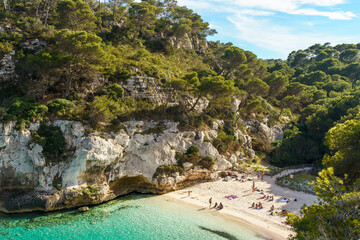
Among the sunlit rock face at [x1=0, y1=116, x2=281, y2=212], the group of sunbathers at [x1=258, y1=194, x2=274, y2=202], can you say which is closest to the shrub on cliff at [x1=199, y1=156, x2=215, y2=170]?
the sunlit rock face at [x1=0, y1=116, x2=281, y2=212]

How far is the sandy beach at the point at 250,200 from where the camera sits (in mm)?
22406

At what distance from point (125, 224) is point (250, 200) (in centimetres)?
1690

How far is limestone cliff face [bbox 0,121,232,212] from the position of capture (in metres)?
23.5

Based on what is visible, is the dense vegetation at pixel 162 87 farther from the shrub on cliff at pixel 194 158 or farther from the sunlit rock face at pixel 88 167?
the sunlit rock face at pixel 88 167

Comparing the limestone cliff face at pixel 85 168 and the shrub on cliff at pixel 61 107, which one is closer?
the limestone cliff face at pixel 85 168

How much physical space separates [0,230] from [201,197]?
867 inches

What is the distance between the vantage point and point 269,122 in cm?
4981

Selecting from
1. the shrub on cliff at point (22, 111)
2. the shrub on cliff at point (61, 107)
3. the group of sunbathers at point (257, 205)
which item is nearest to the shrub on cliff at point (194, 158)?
the group of sunbathers at point (257, 205)

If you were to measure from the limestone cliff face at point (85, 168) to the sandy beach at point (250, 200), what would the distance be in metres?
2.82

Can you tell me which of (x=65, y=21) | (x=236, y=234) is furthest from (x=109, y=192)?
(x=65, y=21)

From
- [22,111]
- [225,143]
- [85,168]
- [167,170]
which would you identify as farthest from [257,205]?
[22,111]

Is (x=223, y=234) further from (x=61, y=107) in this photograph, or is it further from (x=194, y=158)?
(x=61, y=107)

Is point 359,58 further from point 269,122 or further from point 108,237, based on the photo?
point 108,237

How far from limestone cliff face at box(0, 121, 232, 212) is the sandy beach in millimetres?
2818
